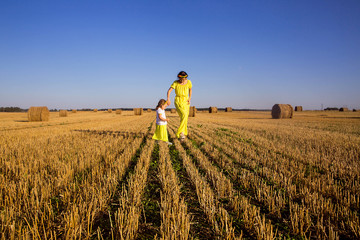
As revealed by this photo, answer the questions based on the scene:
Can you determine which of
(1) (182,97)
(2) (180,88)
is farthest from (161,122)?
(2) (180,88)

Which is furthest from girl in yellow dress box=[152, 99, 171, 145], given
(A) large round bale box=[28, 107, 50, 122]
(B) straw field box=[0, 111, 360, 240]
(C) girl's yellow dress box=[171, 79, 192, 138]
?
(A) large round bale box=[28, 107, 50, 122]

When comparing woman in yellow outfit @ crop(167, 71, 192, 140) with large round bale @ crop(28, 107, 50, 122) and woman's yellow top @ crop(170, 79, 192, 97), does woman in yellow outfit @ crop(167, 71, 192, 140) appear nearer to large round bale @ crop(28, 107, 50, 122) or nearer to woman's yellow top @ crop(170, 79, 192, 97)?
woman's yellow top @ crop(170, 79, 192, 97)

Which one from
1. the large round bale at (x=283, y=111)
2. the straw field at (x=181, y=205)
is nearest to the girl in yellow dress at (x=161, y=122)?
the straw field at (x=181, y=205)

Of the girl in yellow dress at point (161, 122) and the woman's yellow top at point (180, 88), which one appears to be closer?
the girl in yellow dress at point (161, 122)

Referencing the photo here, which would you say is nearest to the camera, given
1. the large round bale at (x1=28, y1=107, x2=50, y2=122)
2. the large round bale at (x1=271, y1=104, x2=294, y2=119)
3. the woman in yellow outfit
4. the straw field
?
the straw field

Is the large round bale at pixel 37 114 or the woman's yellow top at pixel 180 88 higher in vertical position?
the woman's yellow top at pixel 180 88

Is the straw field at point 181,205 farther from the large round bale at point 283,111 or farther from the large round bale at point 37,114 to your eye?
the large round bale at point 283,111

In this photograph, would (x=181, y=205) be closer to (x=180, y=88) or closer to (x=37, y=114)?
(x=180, y=88)

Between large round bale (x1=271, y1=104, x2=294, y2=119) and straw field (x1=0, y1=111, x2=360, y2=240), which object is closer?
straw field (x1=0, y1=111, x2=360, y2=240)

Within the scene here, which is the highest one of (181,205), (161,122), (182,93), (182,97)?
(182,93)

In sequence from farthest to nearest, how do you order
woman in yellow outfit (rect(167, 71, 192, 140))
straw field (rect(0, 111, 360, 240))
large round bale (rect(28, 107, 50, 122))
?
large round bale (rect(28, 107, 50, 122)), woman in yellow outfit (rect(167, 71, 192, 140)), straw field (rect(0, 111, 360, 240))

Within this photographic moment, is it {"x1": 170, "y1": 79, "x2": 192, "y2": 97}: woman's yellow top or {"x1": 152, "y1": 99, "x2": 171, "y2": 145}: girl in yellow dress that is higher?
{"x1": 170, "y1": 79, "x2": 192, "y2": 97}: woman's yellow top

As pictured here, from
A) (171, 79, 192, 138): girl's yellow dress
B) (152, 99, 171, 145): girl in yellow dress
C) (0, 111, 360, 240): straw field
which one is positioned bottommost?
(0, 111, 360, 240): straw field

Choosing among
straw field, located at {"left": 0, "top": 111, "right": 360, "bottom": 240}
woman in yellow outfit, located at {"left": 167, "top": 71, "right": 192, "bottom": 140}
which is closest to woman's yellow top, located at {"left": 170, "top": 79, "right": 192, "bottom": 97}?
woman in yellow outfit, located at {"left": 167, "top": 71, "right": 192, "bottom": 140}
